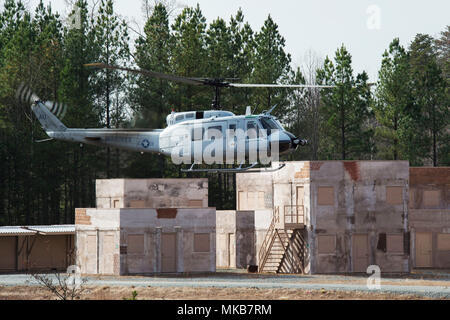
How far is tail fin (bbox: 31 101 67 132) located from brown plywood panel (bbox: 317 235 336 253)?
16.3 m

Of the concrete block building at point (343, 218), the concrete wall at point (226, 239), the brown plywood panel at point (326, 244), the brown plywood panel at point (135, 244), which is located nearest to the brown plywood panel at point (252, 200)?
the concrete wall at point (226, 239)

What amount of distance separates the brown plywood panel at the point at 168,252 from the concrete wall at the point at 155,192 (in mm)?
9435

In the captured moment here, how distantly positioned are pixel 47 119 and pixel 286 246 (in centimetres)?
1609

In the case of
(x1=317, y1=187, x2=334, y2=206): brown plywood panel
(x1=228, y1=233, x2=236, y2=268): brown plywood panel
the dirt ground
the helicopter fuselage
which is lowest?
the dirt ground

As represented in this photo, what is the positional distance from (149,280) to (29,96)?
1409 inches

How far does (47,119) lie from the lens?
181 feet

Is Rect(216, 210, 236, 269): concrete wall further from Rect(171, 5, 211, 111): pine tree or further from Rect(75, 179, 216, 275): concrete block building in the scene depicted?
Rect(171, 5, 211, 111): pine tree

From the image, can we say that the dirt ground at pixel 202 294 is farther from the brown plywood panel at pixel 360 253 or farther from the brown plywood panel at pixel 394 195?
the brown plywood panel at pixel 394 195

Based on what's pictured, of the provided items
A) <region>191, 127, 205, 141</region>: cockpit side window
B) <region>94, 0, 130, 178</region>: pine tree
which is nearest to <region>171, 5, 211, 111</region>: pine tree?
<region>94, 0, 130, 178</region>: pine tree

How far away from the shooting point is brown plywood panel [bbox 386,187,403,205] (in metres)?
56.7

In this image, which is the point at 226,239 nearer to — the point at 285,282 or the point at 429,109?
the point at 285,282

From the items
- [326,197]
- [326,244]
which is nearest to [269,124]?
[326,197]

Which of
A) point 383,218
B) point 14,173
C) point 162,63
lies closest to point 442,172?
point 383,218

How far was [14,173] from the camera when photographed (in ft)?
260
